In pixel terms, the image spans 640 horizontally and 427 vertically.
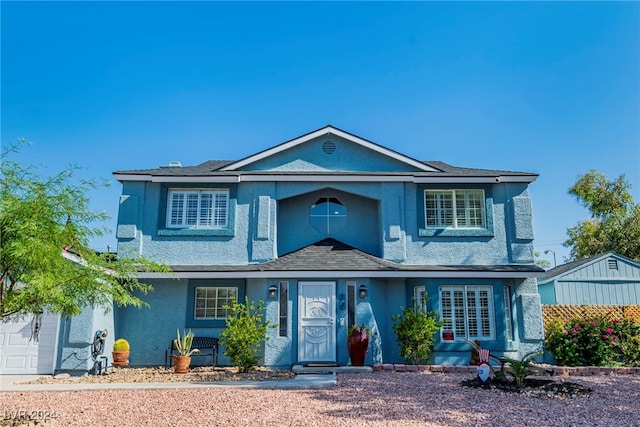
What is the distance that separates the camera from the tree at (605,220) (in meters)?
29.3

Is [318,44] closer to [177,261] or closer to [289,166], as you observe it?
[289,166]

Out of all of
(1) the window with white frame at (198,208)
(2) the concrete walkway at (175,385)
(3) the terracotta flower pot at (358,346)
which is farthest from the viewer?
(1) the window with white frame at (198,208)

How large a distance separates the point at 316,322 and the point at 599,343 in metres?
8.22

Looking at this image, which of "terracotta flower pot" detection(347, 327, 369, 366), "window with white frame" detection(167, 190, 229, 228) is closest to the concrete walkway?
"terracotta flower pot" detection(347, 327, 369, 366)

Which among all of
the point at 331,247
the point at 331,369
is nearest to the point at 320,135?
the point at 331,247

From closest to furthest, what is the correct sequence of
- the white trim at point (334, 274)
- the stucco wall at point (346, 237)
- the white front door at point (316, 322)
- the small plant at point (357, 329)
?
the small plant at point (357, 329) < the white front door at point (316, 322) < the white trim at point (334, 274) < the stucco wall at point (346, 237)

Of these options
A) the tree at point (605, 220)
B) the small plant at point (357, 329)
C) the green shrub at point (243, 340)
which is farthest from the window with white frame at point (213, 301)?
the tree at point (605, 220)

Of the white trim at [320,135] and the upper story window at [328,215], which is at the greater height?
the white trim at [320,135]

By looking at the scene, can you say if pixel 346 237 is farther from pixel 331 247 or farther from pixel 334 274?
pixel 334 274

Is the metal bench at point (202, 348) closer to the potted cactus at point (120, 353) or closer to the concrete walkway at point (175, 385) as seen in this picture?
the potted cactus at point (120, 353)

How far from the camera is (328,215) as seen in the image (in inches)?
645

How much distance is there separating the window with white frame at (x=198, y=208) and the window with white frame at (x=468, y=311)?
775 centimetres

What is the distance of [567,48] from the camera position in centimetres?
1370

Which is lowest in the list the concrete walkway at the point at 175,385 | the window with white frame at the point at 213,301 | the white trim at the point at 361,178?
the concrete walkway at the point at 175,385
